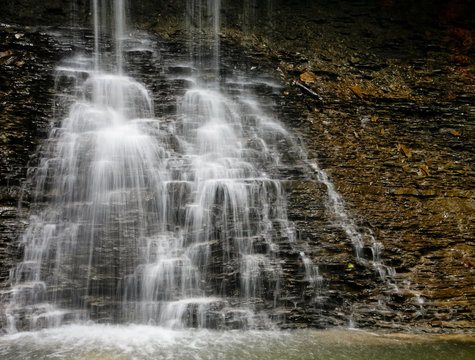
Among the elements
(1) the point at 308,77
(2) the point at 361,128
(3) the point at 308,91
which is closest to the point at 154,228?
(2) the point at 361,128

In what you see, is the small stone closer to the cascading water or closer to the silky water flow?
the silky water flow

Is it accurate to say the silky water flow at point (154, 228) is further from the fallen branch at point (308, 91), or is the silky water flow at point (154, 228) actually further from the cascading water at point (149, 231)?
the fallen branch at point (308, 91)

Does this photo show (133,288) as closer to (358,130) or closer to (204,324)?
(204,324)

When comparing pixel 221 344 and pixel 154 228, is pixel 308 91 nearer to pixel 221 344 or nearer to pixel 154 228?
pixel 154 228

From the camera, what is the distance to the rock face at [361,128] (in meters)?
5.58

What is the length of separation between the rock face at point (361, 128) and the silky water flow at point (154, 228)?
0.92 feet

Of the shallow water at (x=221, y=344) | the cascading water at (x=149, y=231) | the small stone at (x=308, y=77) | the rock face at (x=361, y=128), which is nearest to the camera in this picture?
the shallow water at (x=221, y=344)

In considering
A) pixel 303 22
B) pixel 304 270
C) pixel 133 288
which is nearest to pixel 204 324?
pixel 133 288

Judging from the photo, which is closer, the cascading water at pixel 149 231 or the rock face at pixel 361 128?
the cascading water at pixel 149 231

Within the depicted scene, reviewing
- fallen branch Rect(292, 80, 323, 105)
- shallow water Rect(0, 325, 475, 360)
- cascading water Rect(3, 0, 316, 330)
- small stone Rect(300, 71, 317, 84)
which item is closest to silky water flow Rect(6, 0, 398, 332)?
cascading water Rect(3, 0, 316, 330)

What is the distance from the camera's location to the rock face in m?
5.58

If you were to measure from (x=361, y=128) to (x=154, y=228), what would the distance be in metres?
4.88

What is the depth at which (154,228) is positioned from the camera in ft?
18.6

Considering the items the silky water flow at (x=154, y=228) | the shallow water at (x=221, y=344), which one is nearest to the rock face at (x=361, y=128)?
the silky water flow at (x=154, y=228)
